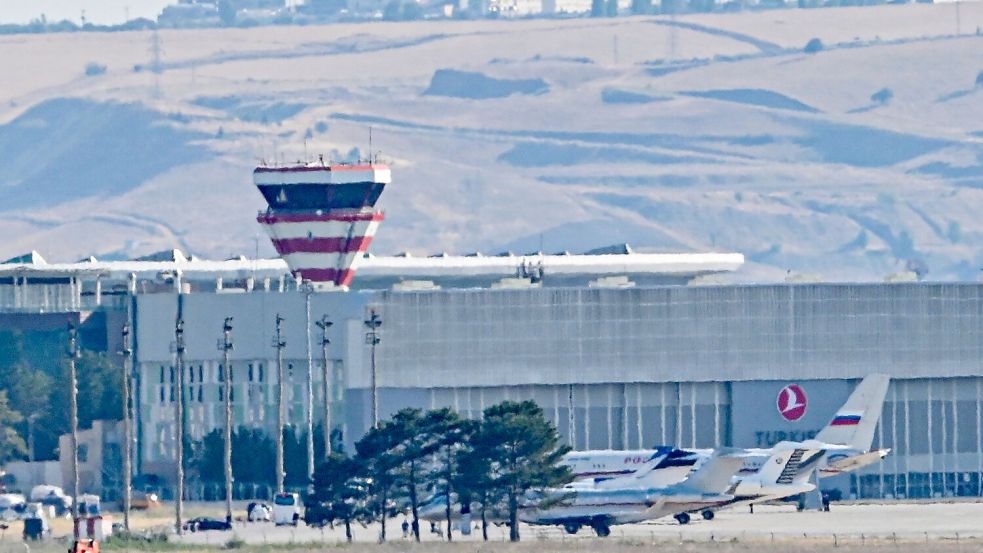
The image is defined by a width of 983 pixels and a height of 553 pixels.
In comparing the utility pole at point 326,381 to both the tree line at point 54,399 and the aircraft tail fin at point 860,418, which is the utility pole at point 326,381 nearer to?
the tree line at point 54,399

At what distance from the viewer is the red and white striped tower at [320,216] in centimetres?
18812

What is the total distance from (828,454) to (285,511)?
26.5 metres

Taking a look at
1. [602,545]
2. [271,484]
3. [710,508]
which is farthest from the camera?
[271,484]

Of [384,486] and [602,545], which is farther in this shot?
[384,486]

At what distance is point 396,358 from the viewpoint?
171000mm

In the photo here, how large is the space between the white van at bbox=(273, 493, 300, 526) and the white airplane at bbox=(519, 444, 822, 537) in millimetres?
12589

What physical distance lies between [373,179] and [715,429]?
29250mm

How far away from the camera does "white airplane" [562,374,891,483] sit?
142613 millimetres

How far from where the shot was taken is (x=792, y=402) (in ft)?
574

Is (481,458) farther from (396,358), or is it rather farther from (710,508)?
(396,358)

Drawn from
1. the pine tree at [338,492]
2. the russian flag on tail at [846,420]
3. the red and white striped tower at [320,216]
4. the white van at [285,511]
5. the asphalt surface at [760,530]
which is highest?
the red and white striped tower at [320,216]

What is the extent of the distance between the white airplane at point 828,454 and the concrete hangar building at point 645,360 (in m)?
8.41

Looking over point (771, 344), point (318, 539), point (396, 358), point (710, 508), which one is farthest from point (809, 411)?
point (318, 539)

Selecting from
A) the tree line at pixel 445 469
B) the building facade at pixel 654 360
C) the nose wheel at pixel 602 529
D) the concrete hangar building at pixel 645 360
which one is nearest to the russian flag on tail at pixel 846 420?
the building facade at pixel 654 360
